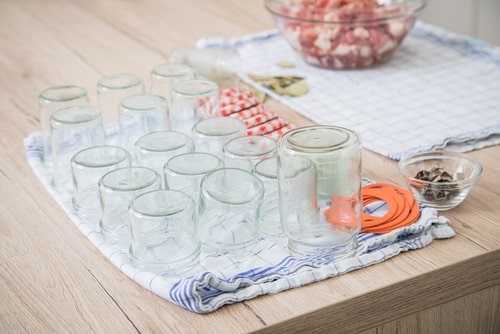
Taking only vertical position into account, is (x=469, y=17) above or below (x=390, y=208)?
below

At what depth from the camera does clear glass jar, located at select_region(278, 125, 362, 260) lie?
3.60ft

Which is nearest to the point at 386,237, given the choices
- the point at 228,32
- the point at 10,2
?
the point at 228,32

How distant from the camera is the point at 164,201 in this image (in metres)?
1.15

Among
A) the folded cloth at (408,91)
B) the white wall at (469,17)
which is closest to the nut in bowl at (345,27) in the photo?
the folded cloth at (408,91)

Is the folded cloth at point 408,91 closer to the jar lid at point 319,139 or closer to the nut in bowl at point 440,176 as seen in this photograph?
the nut in bowl at point 440,176

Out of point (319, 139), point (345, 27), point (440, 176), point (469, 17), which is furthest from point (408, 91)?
point (469, 17)

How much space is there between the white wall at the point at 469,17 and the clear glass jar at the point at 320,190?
193 cm

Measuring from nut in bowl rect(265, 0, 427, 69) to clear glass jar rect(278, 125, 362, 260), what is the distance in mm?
667

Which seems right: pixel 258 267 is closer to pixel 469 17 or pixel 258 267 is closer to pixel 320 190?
pixel 320 190

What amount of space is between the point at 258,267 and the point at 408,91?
2.43 ft

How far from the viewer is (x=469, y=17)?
9.69ft

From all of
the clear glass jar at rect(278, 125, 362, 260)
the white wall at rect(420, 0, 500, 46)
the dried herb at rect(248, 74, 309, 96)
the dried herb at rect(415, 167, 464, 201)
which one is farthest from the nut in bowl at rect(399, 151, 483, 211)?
the white wall at rect(420, 0, 500, 46)

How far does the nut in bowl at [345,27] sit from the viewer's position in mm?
1764

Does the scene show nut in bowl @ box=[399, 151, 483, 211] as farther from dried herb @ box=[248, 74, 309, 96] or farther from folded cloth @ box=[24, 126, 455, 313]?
dried herb @ box=[248, 74, 309, 96]
